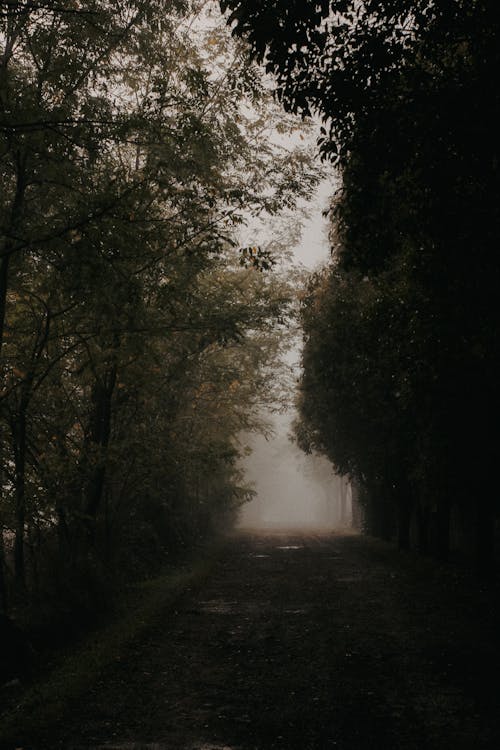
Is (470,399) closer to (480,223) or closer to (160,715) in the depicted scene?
(480,223)

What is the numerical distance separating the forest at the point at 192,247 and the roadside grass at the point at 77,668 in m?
0.49

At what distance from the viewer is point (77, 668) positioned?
8.77m

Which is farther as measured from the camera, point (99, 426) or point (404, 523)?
point (404, 523)

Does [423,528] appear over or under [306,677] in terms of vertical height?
over

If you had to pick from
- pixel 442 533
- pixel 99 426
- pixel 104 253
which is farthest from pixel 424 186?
pixel 442 533

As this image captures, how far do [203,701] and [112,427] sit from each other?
32.5ft

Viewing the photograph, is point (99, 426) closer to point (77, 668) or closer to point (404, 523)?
point (77, 668)

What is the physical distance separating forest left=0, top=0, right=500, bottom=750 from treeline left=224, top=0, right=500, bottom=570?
0.13 feet

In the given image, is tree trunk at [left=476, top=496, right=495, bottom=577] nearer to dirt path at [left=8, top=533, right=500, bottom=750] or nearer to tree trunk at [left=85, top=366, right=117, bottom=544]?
dirt path at [left=8, top=533, right=500, bottom=750]

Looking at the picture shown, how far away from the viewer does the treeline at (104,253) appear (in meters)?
8.91

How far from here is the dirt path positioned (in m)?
6.28

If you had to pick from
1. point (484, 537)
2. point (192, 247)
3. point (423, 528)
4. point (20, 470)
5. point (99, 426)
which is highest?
point (192, 247)

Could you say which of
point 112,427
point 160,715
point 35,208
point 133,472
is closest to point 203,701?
point 160,715

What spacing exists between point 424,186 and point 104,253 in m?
4.14
